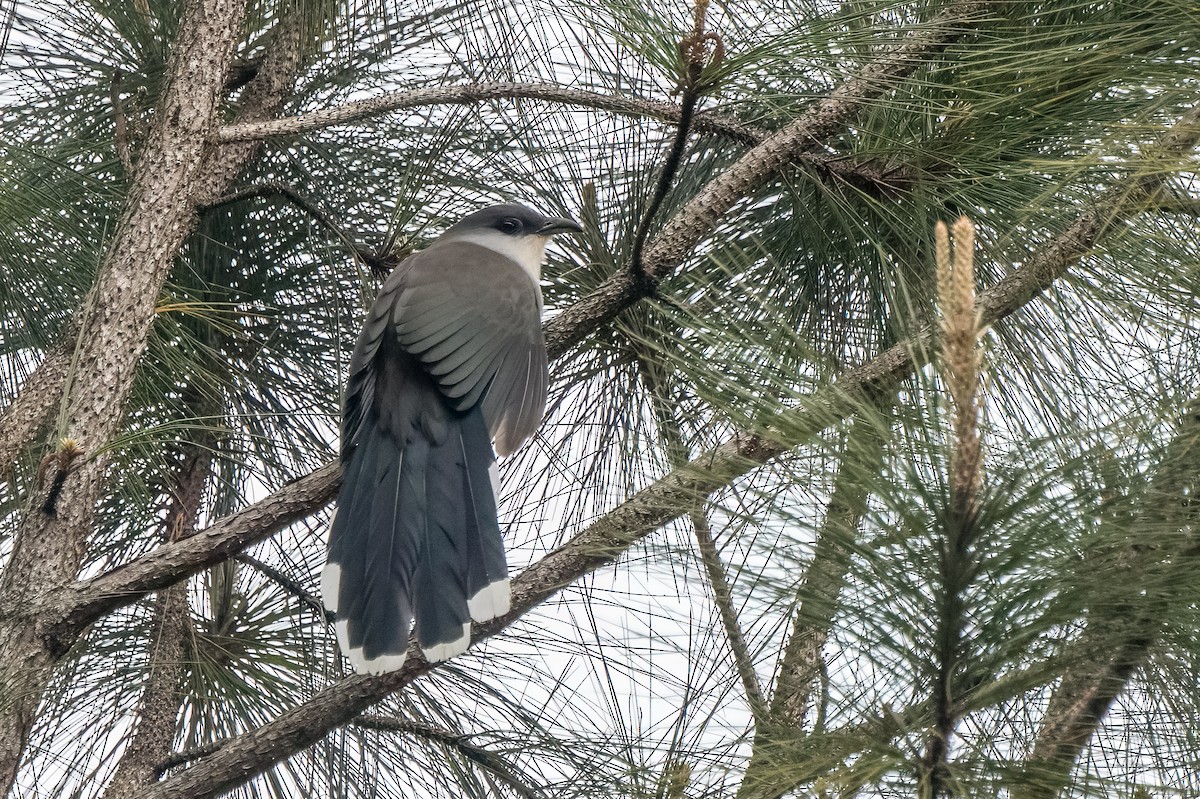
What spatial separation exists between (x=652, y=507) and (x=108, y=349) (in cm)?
89

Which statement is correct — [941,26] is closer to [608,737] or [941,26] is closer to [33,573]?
[608,737]

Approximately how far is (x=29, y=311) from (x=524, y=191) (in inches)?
38.9

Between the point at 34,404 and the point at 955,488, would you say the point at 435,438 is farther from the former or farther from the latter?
the point at 955,488

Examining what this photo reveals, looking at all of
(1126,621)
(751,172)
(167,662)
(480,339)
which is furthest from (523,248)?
(1126,621)

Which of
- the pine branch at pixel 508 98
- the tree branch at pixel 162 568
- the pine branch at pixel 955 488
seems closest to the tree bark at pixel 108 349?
the tree branch at pixel 162 568

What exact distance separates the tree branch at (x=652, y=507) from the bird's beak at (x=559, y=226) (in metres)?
0.79

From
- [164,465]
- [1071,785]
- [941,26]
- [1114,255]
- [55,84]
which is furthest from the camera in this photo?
[55,84]

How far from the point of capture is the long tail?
6.44 feet

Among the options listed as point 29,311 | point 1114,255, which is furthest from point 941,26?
point 29,311

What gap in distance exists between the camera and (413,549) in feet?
6.98

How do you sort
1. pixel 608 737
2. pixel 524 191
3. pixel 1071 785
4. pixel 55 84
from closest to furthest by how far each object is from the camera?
pixel 1071 785
pixel 608 737
pixel 524 191
pixel 55 84

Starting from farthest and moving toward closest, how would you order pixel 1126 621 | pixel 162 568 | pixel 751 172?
1. pixel 751 172
2. pixel 162 568
3. pixel 1126 621

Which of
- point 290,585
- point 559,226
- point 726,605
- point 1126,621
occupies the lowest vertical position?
point 1126,621

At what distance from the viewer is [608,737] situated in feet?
6.28
